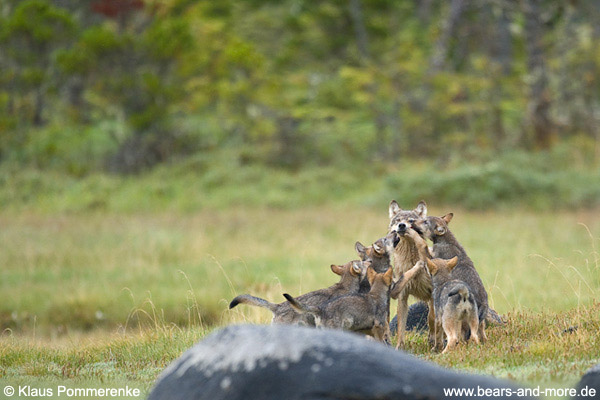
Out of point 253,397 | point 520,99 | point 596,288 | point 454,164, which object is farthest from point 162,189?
point 253,397

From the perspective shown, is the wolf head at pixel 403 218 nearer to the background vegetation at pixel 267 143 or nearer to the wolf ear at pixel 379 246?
the wolf ear at pixel 379 246

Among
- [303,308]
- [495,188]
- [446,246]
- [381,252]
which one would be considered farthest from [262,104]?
[303,308]

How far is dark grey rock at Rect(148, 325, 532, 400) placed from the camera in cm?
461

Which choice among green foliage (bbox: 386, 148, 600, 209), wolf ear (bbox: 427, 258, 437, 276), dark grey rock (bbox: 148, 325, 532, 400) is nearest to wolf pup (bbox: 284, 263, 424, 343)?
wolf ear (bbox: 427, 258, 437, 276)

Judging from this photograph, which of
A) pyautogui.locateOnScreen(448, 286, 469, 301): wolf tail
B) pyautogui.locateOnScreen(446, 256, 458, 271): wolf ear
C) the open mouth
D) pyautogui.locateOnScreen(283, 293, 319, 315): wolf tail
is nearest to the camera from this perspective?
pyautogui.locateOnScreen(283, 293, 319, 315): wolf tail

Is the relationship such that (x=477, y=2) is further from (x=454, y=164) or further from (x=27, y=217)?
(x=27, y=217)

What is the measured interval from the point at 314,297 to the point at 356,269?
53cm

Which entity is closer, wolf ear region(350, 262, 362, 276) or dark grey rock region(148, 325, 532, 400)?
dark grey rock region(148, 325, 532, 400)

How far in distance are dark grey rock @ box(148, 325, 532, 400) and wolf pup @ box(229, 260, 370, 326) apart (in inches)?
94.7

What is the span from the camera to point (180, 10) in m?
32.8

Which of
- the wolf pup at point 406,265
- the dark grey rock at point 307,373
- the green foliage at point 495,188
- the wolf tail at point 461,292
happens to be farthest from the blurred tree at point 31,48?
the dark grey rock at point 307,373

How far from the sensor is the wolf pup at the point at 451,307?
25.4ft

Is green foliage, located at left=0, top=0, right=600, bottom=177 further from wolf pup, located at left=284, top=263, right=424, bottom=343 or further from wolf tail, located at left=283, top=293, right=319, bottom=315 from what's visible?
wolf tail, located at left=283, top=293, right=319, bottom=315

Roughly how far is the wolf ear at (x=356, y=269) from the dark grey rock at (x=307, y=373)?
3.31m
